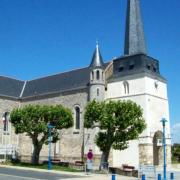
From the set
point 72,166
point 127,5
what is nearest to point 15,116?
point 72,166

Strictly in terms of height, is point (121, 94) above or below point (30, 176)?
above

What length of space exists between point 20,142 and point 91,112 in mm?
21489

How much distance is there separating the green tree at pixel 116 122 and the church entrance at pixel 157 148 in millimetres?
10104

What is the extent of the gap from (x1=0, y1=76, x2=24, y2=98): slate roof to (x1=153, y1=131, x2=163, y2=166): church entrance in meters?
21.6

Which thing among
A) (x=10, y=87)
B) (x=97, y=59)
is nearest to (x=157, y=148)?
(x=97, y=59)

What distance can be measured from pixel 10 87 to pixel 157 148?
2356 centimetres

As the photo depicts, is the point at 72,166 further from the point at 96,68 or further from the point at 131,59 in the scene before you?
the point at 131,59

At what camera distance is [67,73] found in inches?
1959

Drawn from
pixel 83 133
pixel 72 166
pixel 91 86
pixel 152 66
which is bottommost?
pixel 72 166

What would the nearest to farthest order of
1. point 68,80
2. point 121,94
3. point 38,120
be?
point 38,120
point 121,94
point 68,80

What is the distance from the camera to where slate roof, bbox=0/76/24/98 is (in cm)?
5041

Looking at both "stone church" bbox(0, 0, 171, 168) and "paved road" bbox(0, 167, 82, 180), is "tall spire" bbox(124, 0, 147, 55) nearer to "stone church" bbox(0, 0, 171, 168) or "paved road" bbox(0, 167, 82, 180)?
"stone church" bbox(0, 0, 171, 168)

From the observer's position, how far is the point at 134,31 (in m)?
44.3

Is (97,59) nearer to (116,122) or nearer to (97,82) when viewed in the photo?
(97,82)
